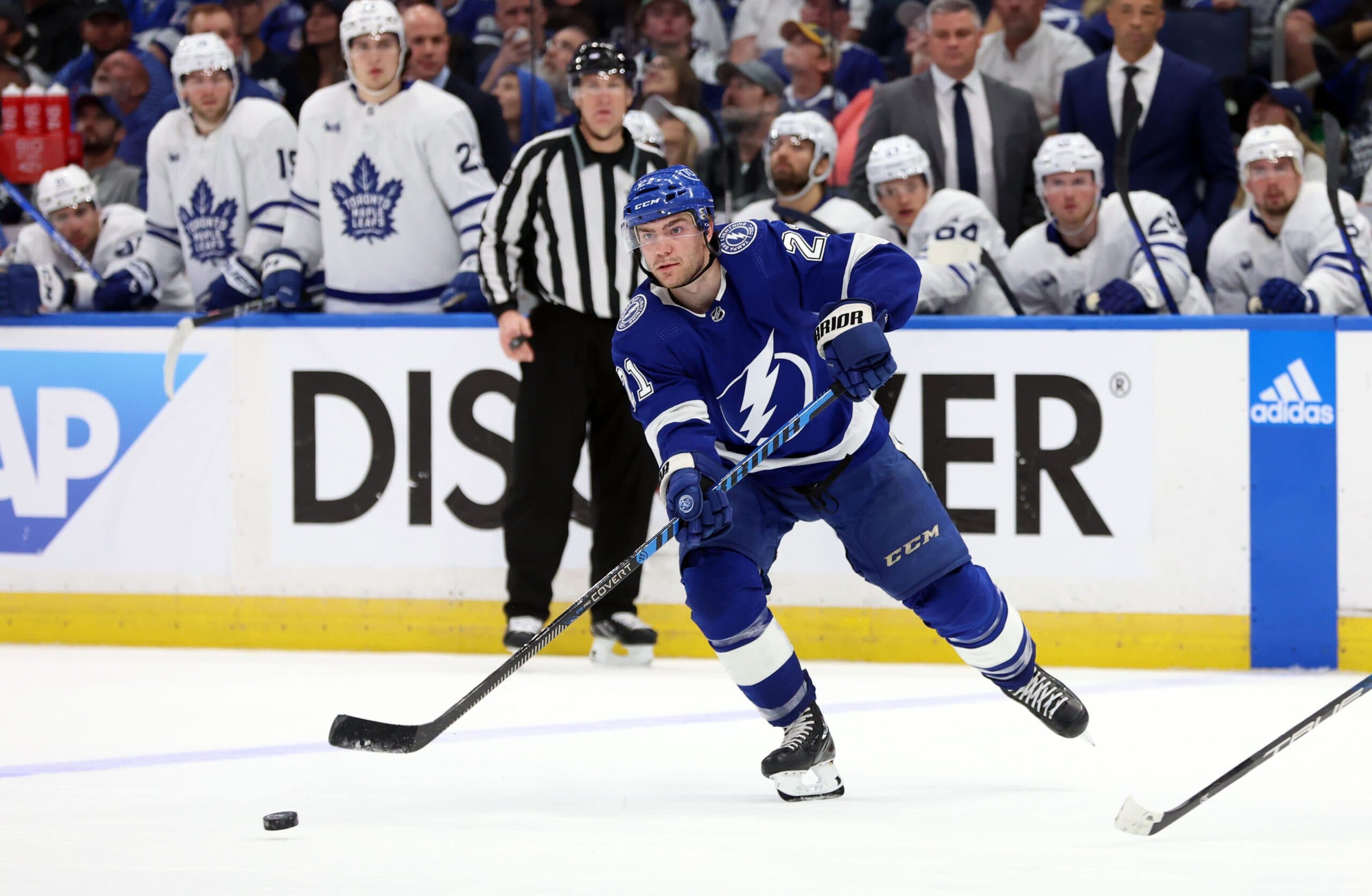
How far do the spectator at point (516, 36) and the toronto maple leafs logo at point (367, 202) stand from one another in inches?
18.8

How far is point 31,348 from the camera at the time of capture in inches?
202

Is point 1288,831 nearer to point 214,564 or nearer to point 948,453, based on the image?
point 948,453

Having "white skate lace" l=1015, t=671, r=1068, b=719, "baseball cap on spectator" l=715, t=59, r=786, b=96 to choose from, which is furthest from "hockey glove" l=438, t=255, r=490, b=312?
"white skate lace" l=1015, t=671, r=1068, b=719

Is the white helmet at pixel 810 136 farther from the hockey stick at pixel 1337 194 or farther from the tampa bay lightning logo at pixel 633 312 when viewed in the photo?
the tampa bay lightning logo at pixel 633 312

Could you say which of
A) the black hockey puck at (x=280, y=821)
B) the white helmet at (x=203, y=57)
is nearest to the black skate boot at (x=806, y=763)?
the black hockey puck at (x=280, y=821)

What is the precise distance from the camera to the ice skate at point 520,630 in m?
4.61

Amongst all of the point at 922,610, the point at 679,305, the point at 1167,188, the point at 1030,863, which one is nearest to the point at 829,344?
the point at 679,305

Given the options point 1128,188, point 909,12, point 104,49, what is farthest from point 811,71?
point 104,49

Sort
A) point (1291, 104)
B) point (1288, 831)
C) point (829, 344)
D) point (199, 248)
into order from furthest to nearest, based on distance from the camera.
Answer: point (199, 248)
point (1291, 104)
point (829, 344)
point (1288, 831)

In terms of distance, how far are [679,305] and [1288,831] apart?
1.34 metres

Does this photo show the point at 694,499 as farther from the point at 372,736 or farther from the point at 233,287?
the point at 233,287

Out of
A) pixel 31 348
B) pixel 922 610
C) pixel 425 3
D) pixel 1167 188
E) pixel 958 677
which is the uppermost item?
pixel 425 3

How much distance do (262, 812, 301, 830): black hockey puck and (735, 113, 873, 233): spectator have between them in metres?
2.63

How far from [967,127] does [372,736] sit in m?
2.71
